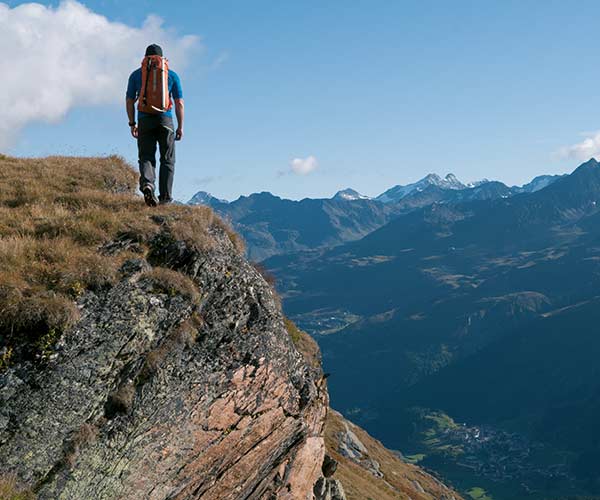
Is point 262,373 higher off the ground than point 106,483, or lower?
higher

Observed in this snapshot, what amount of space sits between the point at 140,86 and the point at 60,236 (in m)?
5.99

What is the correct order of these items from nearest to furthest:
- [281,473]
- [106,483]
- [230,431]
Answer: [106,483], [230,431], [281,473]

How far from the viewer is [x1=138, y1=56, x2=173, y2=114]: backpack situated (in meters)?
17.4

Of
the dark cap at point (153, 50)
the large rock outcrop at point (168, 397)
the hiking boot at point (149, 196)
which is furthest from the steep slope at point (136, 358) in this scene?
the dark cap at point (153, 50)

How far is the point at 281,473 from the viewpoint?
18.9 m

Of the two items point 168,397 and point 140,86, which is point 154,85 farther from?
point 168,397

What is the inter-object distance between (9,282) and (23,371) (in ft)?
6.50

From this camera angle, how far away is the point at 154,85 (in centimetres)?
1755

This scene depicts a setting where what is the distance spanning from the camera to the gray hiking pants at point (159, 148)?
18.2m

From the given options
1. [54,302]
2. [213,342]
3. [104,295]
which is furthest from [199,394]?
[54,302]

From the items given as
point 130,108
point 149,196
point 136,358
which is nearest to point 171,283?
point 136,358

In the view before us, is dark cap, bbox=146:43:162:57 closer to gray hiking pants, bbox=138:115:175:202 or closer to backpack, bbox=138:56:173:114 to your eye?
backpack, bbox=138:56:173:114

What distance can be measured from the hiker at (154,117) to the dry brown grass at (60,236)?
113 centimetres

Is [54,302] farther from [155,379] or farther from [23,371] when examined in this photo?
[155,379]
